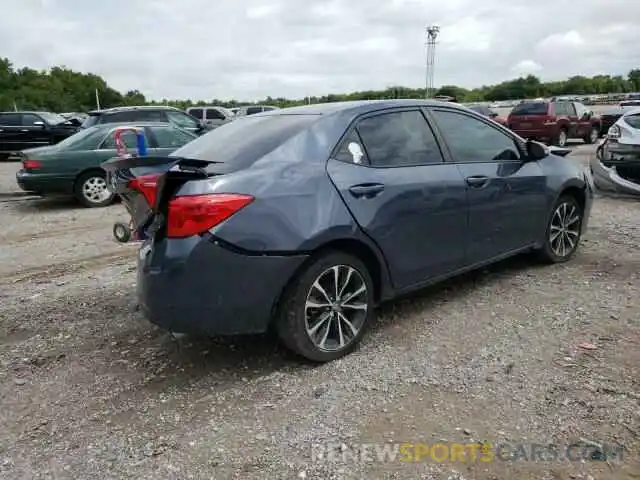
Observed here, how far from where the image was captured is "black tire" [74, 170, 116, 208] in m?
10.2

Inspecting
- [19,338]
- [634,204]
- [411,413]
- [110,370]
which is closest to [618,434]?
[411,413]

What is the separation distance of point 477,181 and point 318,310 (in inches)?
68.8

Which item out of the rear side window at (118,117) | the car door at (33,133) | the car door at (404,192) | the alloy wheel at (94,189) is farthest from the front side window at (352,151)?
the car door at (33,133)

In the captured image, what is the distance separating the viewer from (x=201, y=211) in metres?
3.25

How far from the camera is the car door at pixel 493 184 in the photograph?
4.53 metres

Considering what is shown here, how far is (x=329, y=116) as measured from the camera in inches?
156

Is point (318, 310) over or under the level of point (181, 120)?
under

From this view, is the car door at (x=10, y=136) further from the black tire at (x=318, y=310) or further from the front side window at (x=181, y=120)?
the black tire at (x=318, y=310)

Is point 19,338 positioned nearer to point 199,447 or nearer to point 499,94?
point 199,447

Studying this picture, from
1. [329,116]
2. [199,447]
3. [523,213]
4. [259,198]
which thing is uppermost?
[329,116]

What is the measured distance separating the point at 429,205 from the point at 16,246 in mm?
5709

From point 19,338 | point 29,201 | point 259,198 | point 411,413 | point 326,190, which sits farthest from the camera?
point 29,201

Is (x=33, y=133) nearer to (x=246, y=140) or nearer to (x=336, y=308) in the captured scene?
(x=246, y=140)

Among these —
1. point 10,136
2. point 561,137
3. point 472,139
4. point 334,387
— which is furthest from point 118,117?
point 561,137
